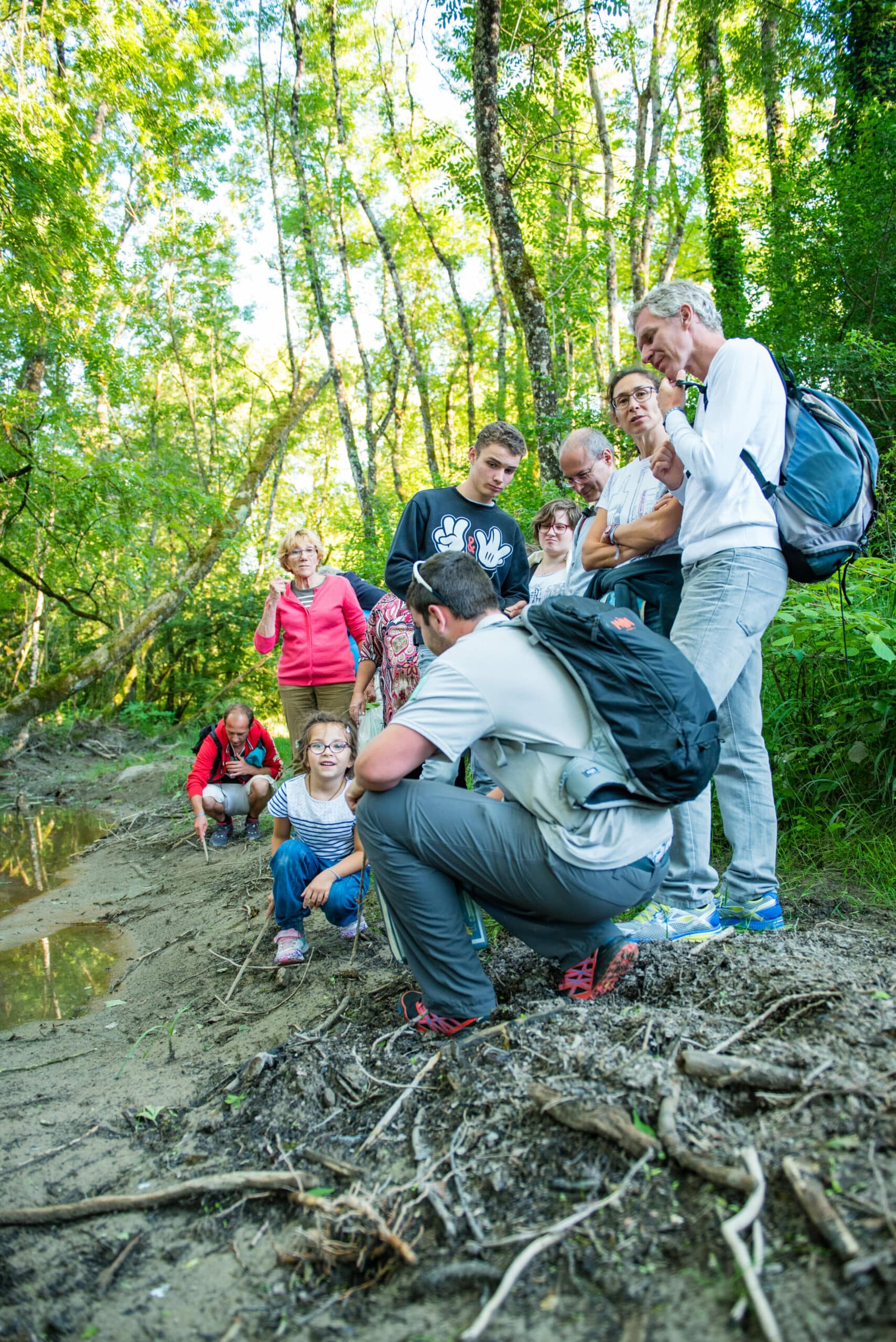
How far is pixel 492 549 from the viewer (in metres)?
4.38

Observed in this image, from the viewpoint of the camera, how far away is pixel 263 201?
20.1 metres

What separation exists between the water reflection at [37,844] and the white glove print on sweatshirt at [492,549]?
4.50 metres

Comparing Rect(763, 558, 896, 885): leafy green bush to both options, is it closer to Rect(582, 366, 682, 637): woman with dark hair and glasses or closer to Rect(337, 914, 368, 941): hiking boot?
Rect(582, 366, 682, 637): woman with dark hair and glasses

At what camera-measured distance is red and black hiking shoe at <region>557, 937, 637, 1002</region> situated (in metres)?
2.73

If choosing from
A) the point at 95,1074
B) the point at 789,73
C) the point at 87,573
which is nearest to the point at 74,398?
the point at 87,573

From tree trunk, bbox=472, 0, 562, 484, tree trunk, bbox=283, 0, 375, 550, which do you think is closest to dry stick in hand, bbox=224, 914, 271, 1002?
tree trunk, bbox=472, 0, 562, 484

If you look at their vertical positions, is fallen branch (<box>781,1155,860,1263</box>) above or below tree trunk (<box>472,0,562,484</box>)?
below

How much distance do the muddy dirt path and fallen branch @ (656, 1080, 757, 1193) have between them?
0.07 ft

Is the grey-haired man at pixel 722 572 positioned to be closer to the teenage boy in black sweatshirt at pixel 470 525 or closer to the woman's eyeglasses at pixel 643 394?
the woman's eyeglasses at pixel 643 394

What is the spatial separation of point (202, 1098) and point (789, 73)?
1606 centimetres

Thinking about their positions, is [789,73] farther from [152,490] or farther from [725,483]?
[725,483]

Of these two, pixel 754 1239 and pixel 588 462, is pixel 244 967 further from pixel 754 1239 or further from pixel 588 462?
pixel 588 462

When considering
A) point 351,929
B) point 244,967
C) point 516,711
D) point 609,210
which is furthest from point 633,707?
point 609,210

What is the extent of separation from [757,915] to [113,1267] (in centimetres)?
237
